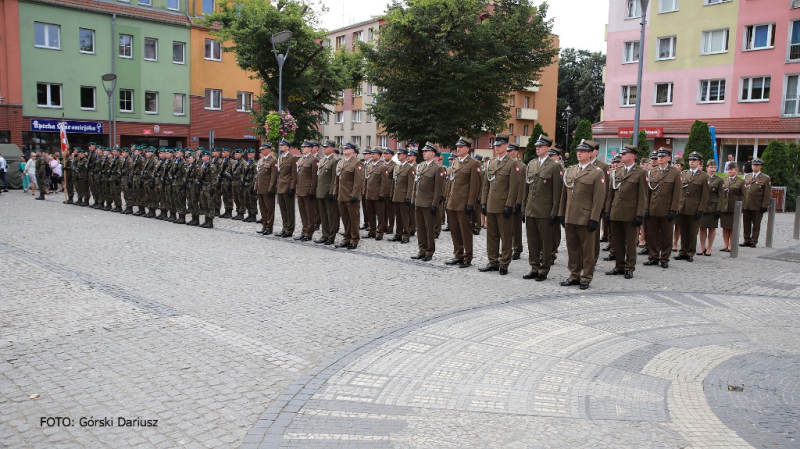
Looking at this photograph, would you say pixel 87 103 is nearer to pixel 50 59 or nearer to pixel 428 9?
pixel 50 59

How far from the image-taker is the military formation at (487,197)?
1034 cm

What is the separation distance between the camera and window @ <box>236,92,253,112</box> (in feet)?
156

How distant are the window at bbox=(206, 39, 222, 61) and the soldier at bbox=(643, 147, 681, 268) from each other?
39098 mm

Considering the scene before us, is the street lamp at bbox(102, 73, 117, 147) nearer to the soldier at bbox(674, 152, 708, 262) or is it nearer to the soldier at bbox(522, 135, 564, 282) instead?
the soldier at bbox(522, 135, 564, 282)

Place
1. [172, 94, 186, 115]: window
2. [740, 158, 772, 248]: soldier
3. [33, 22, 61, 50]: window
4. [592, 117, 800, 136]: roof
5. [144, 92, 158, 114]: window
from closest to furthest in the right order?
[740, 158, 772, 248]: soldier < [592, 117, 800, 136]: roof < [33, 22, 61, 50]: window < [144, 92, 158, 114]: window < [172, 94, 186, 115]: window

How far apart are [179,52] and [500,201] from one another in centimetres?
3940

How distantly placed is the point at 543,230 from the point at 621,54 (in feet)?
120

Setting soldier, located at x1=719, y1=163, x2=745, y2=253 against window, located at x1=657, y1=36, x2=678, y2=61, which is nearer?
soldier, located at x1=719, y1=163, x2=745, y2=253

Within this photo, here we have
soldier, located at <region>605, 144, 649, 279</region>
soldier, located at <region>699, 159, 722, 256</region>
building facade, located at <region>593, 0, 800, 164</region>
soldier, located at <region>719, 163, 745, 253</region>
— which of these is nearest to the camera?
soldier, located at <region>605, 144, 649, 279</region>

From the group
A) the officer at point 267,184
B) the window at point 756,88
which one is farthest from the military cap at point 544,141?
the window at point 756,88

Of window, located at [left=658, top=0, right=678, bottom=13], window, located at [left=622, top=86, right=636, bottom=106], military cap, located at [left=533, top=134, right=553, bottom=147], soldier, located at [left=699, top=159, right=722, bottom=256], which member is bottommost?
soldier, located at [left=699, top=159, right=722, bottom=256]

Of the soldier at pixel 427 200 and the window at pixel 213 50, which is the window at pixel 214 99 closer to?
the window at pixel 213 50

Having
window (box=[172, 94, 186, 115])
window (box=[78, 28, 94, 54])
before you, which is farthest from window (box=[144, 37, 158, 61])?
window (box=[78, 28, 94, 54])

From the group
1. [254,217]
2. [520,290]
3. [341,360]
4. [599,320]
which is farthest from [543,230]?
[254,217]
